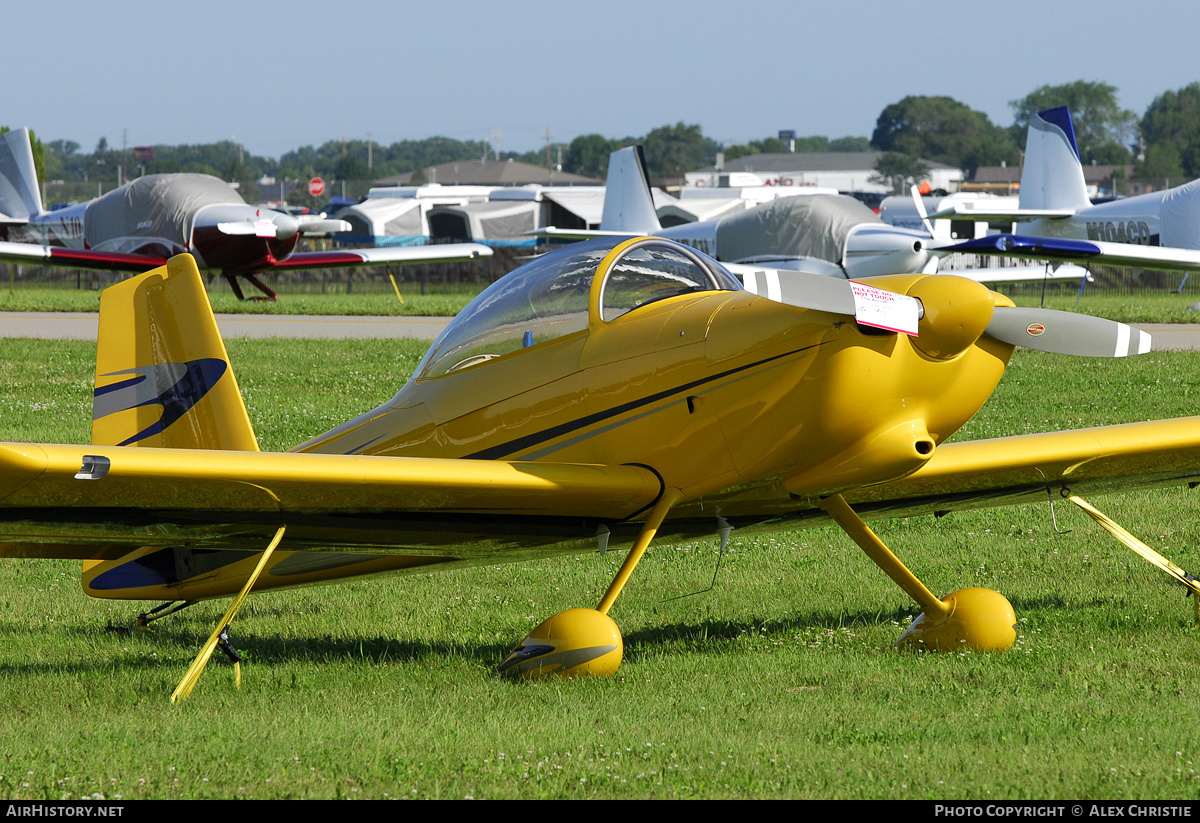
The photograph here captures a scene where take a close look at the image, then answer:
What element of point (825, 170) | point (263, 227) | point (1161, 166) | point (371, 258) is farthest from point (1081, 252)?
point (1161, 166)

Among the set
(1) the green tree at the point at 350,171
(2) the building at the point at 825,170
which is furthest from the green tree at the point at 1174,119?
(1) the green tree at the point at 350,171

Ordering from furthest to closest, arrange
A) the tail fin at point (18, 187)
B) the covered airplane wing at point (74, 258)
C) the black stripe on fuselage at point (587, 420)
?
the tail fin at point (18, 187)
the covered airplane wing at point (74, 258)
the black stripe on fuselage at point (587, 420)

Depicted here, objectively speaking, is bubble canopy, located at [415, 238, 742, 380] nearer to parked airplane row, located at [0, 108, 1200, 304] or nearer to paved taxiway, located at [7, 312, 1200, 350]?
paved taxiway, located at [7, 312, 1200, 350]

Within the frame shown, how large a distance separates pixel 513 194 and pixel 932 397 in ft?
243

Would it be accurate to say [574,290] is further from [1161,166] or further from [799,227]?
[1161,166]

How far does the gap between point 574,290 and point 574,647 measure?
1833 millimetres

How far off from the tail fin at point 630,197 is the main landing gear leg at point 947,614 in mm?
33824

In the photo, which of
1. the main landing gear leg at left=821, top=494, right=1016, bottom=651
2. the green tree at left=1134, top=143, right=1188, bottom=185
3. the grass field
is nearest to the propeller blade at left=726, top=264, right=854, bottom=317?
the main landing gear leg at left=821, top=494, right=1016, bottom=651

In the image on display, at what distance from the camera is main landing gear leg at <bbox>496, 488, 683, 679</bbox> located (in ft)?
18.6

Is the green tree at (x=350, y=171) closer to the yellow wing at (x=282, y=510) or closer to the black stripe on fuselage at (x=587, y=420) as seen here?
the yellow wing at (x=282, y=510)

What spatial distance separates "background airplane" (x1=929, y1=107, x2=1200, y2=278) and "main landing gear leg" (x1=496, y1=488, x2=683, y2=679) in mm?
22173

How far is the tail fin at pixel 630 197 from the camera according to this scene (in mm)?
39906

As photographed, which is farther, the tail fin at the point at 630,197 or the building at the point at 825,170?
the building at the point at 825,170
